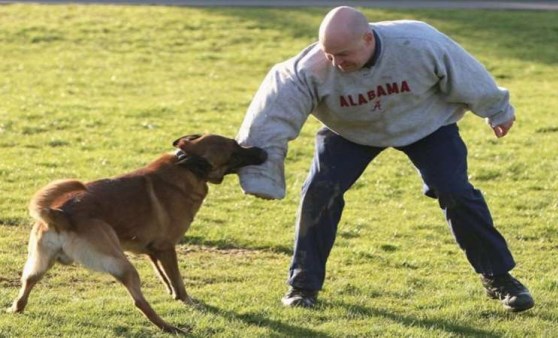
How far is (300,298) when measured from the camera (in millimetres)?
7027

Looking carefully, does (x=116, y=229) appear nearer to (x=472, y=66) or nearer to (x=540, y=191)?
(x=472, y=66)

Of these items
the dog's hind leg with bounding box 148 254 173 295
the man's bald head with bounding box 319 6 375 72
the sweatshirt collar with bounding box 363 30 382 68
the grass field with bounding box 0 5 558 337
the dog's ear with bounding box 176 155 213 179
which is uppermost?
the man's bald head with bounding box 319 6 375 72

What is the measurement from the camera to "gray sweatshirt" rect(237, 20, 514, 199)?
6633 millimetres

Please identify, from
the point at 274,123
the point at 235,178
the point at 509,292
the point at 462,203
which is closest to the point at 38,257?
the point at 274,123

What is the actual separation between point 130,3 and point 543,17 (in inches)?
345

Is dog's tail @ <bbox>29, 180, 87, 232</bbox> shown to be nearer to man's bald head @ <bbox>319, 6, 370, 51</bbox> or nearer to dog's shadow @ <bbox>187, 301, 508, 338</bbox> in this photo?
dog's shadow @ <bbox>187, 301, 508, 338</bbox>

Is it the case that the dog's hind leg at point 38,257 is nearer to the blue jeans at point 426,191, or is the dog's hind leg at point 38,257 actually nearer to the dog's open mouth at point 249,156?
the dog's open mouth at point 249,156

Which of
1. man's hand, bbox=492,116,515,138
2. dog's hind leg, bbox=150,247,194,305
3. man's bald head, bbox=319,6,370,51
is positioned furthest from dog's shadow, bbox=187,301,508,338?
man's bald head, bbox=319,6,370,51

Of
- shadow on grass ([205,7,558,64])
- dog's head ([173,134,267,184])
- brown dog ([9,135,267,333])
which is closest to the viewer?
brown dog ([9,135,267,333])

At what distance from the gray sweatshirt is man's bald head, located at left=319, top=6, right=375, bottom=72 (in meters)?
0.14

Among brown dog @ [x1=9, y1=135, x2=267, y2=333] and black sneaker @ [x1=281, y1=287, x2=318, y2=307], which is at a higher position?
brown dog @ [x1=9, y1=135, x2=267, y2=333]

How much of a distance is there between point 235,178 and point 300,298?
4.71m

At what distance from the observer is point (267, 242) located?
29.7ft

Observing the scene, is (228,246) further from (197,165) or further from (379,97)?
(379,97)
